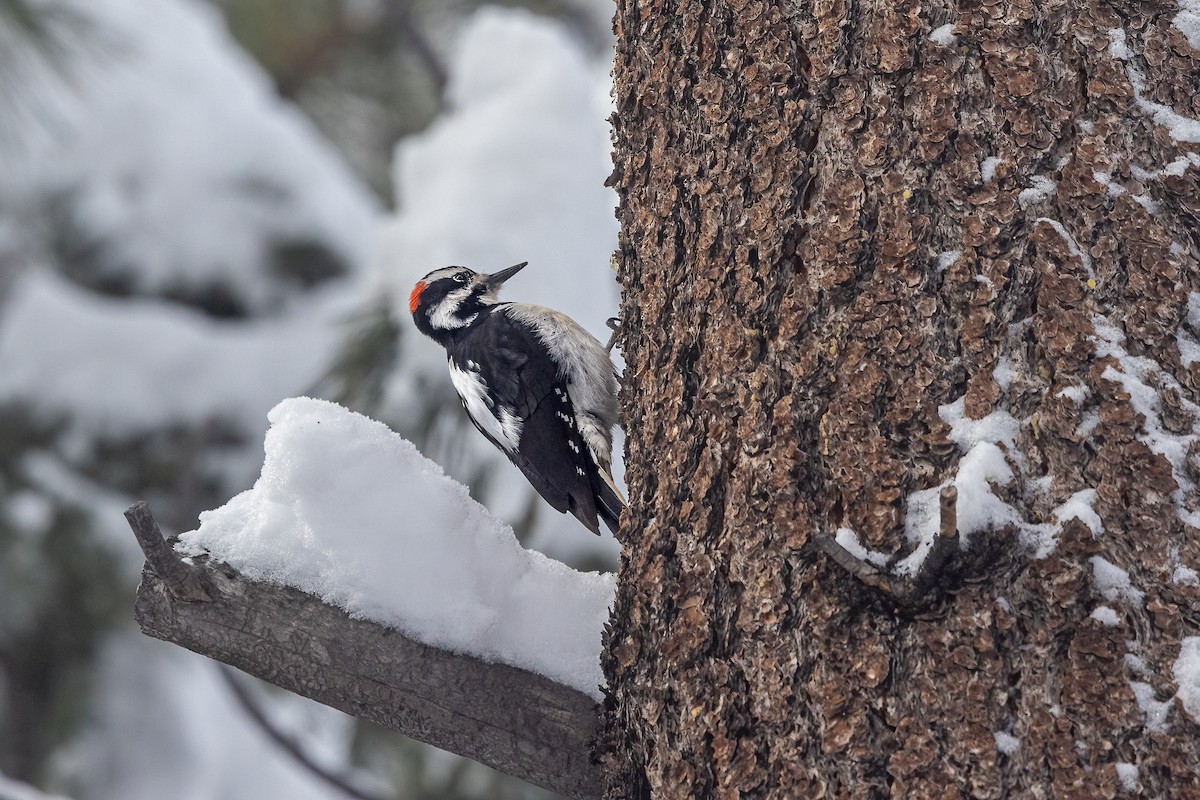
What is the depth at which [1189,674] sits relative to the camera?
42.5 inches

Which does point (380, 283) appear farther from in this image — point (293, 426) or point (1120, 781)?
point (1120, 781)

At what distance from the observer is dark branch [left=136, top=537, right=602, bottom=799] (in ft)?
4.56

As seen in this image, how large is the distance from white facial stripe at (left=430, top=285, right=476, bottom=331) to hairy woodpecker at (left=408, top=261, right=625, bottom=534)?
0.11m

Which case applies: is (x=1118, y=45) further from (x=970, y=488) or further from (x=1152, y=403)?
(x=970, y=488)

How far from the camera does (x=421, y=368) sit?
3.35 metres

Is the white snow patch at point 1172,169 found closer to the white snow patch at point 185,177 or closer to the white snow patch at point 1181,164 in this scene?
the white snow patch at point 1181,164

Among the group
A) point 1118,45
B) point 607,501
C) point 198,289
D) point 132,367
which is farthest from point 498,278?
point 198,289

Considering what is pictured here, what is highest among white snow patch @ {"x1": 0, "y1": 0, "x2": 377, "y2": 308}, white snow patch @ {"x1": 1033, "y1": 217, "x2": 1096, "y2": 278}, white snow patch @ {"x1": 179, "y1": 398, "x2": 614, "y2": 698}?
white snow patch @ {"x1": 0, "y1": 0, "x2": 377, "y2": 308}

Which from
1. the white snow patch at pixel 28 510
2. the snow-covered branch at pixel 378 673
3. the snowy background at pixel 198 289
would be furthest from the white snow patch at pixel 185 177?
the snow-covered branch at pixel 378 673

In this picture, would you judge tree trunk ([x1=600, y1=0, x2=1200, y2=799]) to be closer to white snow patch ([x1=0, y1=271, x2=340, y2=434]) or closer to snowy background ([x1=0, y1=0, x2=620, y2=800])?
→ snowy background ([x1=0, y1=0, x2=620, y2=800])

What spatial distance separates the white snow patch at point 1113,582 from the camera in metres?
1.12

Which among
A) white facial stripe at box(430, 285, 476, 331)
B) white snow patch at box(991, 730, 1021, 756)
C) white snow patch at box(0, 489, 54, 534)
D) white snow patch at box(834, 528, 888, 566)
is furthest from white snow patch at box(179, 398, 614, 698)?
white snow patch at box(0, 489, 54, 534)

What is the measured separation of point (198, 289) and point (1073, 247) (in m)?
4.89

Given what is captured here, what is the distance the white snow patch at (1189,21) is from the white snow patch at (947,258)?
1.14ft
